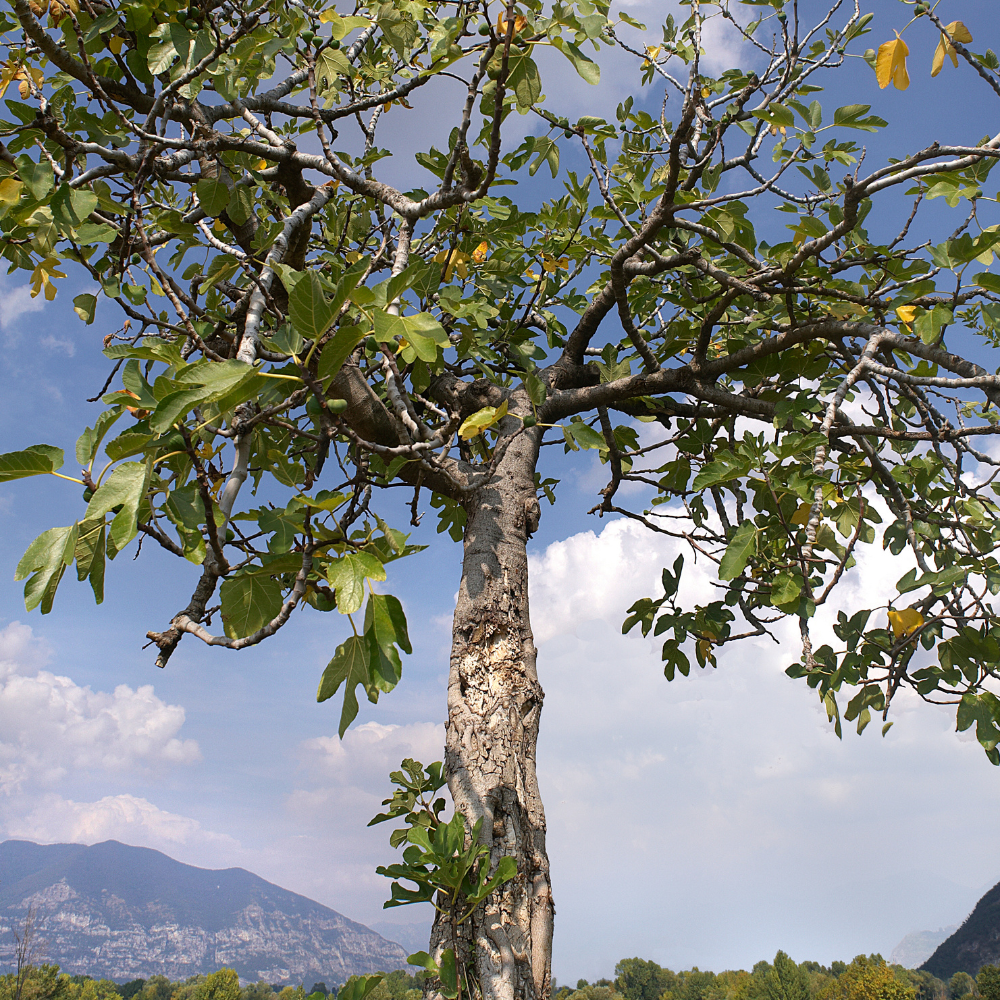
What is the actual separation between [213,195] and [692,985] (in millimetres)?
80146

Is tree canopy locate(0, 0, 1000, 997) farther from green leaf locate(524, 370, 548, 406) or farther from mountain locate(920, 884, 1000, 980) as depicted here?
mountain locate(920, 884, 1000, 980)

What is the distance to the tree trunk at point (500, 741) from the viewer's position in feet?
5.21

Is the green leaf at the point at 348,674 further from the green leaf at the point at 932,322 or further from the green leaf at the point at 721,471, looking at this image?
the green leaf at the point at 932,322

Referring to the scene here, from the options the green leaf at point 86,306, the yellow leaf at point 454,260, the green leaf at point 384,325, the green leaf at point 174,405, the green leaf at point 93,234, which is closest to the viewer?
the green leaf at point 174,405

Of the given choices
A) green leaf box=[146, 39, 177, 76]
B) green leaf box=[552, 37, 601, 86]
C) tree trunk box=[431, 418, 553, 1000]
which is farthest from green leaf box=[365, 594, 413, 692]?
green leaf box=[146, 39, 177, 76]

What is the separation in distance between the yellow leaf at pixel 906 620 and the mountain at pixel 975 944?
97567 mm

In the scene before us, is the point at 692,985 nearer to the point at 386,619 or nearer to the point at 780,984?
the point at 780,984

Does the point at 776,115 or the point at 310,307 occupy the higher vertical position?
the point at 776,115

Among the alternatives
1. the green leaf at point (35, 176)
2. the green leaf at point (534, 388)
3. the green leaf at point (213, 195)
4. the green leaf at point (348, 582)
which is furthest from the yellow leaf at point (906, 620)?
the green leaf at point (35, 176)

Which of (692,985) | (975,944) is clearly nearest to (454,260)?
(692,985)

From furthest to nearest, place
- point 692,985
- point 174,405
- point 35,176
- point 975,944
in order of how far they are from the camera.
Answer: point 975,944
point 692,985
point 35,176
point 174,405

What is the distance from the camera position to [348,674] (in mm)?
1243

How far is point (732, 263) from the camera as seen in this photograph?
8.45 ft

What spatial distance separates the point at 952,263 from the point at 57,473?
7.77ft
